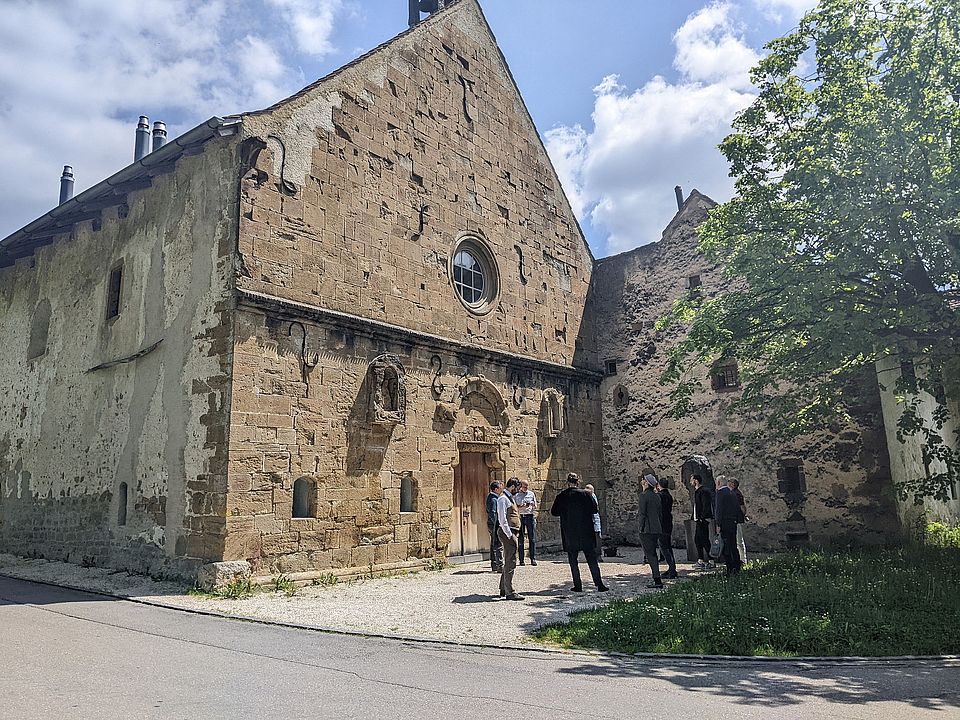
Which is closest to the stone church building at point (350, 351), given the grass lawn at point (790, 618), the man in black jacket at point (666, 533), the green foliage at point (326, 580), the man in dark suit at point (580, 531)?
the green foliage at point (326, 580)

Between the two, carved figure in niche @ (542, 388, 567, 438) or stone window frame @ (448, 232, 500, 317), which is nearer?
stone window frame @ (448, 232, 500, 317)

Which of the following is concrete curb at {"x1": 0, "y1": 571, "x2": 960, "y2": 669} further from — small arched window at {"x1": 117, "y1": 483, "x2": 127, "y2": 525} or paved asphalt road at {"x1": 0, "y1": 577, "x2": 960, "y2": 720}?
small arched window at {"x1": 117, "y1": 483, "x2": 127, "y2": 525}

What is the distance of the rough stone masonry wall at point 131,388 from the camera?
9.50 metres

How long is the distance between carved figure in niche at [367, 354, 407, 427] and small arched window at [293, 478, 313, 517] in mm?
1498

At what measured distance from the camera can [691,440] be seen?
1530cm

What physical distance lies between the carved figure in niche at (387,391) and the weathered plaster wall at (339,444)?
12 cm

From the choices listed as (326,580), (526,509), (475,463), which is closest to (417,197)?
(475,463)

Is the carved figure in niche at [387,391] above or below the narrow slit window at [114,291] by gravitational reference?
below

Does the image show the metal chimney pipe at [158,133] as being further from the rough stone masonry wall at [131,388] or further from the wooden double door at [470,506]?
the wooden double door at [470,506]

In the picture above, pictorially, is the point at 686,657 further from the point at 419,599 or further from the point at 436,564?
the point at 436,564

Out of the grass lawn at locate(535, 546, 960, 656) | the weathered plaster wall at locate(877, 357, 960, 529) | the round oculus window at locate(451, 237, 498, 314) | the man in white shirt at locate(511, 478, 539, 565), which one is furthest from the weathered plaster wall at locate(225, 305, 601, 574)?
the weathered plaster wall at locate(877, 357, 960, 529)

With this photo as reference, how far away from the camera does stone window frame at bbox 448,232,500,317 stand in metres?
13.8

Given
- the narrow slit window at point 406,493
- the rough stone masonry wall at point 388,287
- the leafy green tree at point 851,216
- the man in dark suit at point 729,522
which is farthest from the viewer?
the narrow slit window at point 406,493

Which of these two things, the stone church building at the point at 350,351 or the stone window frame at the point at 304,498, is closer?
the stone church building at the point at 350,351
